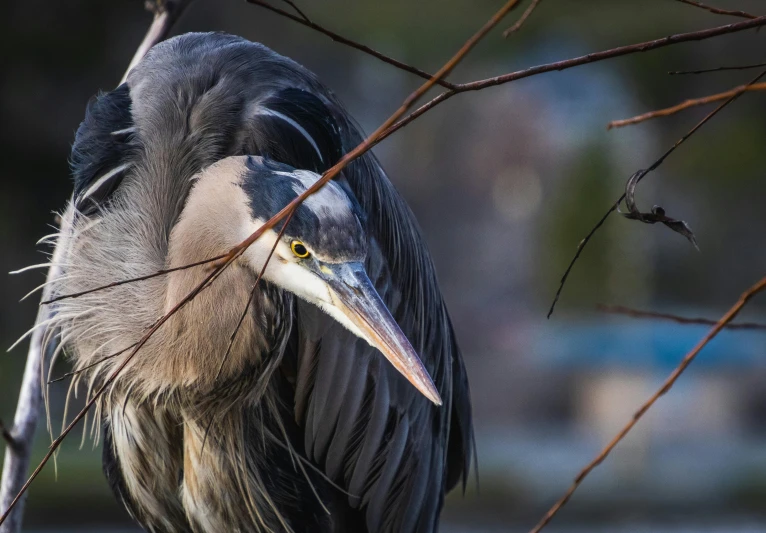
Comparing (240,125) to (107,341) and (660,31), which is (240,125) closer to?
(107,341)

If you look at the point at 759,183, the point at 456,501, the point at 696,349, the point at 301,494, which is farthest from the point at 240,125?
the point at 759,183

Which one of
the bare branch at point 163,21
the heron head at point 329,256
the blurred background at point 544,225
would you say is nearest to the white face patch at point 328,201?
the heron head at point 329,256

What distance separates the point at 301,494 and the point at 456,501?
7.07 m

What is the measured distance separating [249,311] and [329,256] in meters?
0.34

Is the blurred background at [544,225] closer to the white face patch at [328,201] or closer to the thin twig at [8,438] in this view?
the thin twig at [8,438]

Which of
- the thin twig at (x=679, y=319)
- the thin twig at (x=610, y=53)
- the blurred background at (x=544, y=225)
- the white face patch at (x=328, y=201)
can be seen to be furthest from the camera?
the blurred background at (x=544, y=225)

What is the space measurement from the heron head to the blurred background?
717 cm

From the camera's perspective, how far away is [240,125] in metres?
2.19

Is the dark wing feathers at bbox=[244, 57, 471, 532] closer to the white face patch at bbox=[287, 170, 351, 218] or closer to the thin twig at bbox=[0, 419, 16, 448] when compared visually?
the white face patch at bbox=[287, 170, 351, 218]

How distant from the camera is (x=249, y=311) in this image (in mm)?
2010

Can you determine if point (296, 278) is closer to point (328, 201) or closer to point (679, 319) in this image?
point (328, 201)

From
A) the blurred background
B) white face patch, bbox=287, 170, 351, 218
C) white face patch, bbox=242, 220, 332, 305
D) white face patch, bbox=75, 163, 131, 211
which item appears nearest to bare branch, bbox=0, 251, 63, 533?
white face patch, bbox=75, 163, 131, 211

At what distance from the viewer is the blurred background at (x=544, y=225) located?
9523mm

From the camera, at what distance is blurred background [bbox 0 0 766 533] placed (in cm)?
952
